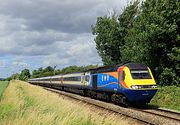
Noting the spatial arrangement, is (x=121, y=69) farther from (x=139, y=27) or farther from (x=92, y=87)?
(x=139, y=27)

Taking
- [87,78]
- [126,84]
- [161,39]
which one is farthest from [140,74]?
[161,39]

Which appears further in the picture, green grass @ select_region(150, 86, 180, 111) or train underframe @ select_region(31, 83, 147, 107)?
green grass @ select_region(150, 86, 180, 111)

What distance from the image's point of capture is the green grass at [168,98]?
1043 inches

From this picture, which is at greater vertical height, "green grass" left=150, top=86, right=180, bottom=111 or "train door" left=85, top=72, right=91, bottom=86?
"train door" left=85, top=72, right=91, bottom=86

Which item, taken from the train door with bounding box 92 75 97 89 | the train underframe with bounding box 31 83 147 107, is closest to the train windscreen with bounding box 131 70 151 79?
the train underframe with bounding box 31 83 147 107

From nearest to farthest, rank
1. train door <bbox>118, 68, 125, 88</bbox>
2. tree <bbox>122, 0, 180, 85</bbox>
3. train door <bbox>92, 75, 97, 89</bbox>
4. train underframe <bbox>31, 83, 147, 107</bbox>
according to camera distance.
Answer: train door <bbox>118, 68, 125, 88</bbox> < train underframe <bbox>31, 83, 147, 107</bbox> < train door <bbox>92, 75, 97, 89</bbox> < tree <bbox>122, 0, 180, 85</bbox>

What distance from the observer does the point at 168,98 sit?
27672 mm

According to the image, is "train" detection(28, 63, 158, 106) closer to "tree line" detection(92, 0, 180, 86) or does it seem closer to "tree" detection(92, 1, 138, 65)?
"tree line" detection(92, 0, 180, 86)

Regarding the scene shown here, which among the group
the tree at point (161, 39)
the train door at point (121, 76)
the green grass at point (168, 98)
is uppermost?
the tree at point (161, 39)

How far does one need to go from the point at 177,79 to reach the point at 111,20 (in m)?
27.3

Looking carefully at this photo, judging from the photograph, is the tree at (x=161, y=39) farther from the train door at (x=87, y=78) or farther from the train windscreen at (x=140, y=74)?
the train windscreen at (x=140, y=74)

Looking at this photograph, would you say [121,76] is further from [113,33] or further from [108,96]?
[113,33]

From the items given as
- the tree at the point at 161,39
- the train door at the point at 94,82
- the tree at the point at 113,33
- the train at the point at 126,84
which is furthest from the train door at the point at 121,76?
the tree at the point at 113,33

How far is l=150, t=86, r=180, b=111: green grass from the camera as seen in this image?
86.9 ft
